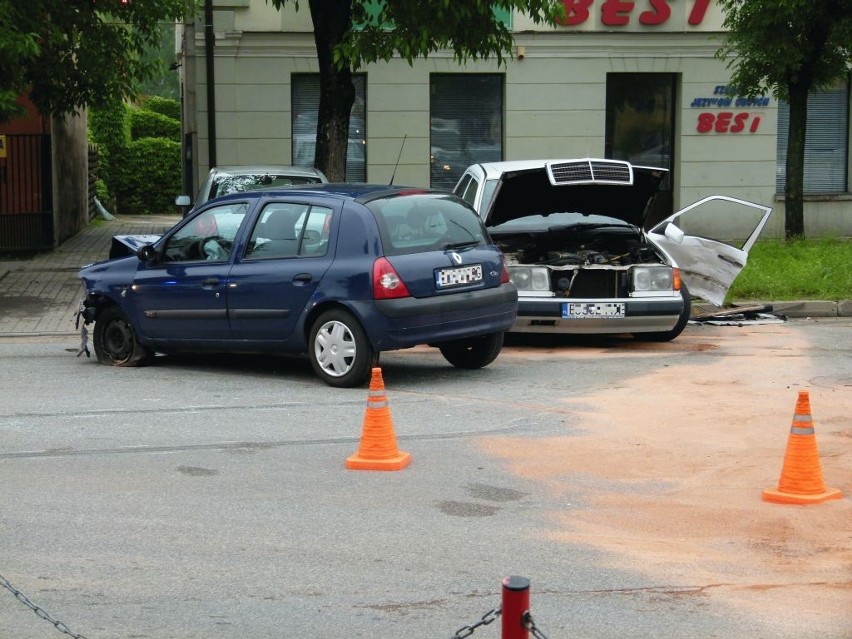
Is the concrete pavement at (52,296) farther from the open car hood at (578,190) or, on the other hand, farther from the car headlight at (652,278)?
the car headlight at (652,278)

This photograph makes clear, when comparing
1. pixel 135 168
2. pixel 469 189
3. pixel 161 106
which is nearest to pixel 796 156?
pixel 469 189

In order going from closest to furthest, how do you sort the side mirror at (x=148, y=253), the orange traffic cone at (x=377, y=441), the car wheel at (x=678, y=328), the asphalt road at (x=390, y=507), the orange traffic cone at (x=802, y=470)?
the asphalt road at (x=390, y=507) → the orange traffic cone at (x=802, y=470) → the orange traffic cone at (x=377, y=441) → the side mirror at (x=148, y=253) → the car wheel at (x=678, y=328)

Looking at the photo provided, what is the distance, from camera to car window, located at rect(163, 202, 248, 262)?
11.1 metres

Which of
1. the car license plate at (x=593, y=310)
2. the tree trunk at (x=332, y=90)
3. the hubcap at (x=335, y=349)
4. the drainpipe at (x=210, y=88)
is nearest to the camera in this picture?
the hubcap at (x=335, y=349)

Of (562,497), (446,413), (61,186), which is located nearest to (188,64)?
(61,186)

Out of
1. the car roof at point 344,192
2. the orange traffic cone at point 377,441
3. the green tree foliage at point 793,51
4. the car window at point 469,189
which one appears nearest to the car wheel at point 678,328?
the car window at point 469,189

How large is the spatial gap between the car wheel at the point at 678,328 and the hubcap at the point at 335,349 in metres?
3.77

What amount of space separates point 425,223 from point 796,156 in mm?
11876

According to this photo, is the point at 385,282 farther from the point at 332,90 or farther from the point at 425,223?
the point at 332,90

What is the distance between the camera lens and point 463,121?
82.0ft

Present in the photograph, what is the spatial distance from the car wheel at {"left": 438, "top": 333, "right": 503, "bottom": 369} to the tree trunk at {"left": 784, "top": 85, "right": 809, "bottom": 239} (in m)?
11.0

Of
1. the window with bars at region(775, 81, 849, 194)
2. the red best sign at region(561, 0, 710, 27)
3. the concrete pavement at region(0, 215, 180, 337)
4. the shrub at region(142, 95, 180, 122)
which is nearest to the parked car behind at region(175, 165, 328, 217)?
the concrete pavement at region(0, 215, 180, 337)

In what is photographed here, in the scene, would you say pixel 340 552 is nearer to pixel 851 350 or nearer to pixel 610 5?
pixel 851 350

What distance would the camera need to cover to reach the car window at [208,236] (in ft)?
36.5
